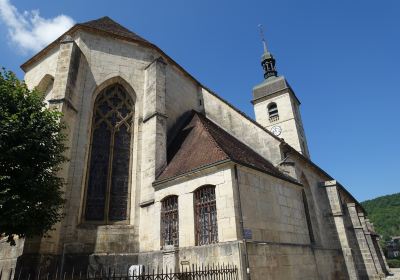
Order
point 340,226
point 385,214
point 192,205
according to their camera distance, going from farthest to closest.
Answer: point 385,214 < point 340,226 < point 192,205

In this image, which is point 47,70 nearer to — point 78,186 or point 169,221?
point 78,186

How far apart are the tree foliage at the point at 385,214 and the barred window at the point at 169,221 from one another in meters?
68.0

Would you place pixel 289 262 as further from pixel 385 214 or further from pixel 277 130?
pixel 385 214

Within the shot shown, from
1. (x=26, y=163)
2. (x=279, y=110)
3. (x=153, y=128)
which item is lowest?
(x=26, y=163)

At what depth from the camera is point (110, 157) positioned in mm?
11469

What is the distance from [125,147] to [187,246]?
16.6 feet

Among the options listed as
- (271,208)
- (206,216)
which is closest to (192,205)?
(206,216)

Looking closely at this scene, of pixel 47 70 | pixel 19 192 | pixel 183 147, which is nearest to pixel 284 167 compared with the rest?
pixel 183 147

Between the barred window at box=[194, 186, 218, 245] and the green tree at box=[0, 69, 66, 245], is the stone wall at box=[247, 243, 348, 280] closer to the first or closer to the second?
the barred window at box=[194, 186, 218, 245]

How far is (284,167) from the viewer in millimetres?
12242

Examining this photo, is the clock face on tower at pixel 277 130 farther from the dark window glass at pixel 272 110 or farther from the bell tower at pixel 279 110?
the dark window glass at pixel 272 110

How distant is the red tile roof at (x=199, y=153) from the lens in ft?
30.8

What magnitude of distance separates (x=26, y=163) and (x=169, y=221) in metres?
4.69

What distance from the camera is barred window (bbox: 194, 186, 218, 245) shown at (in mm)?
8648
